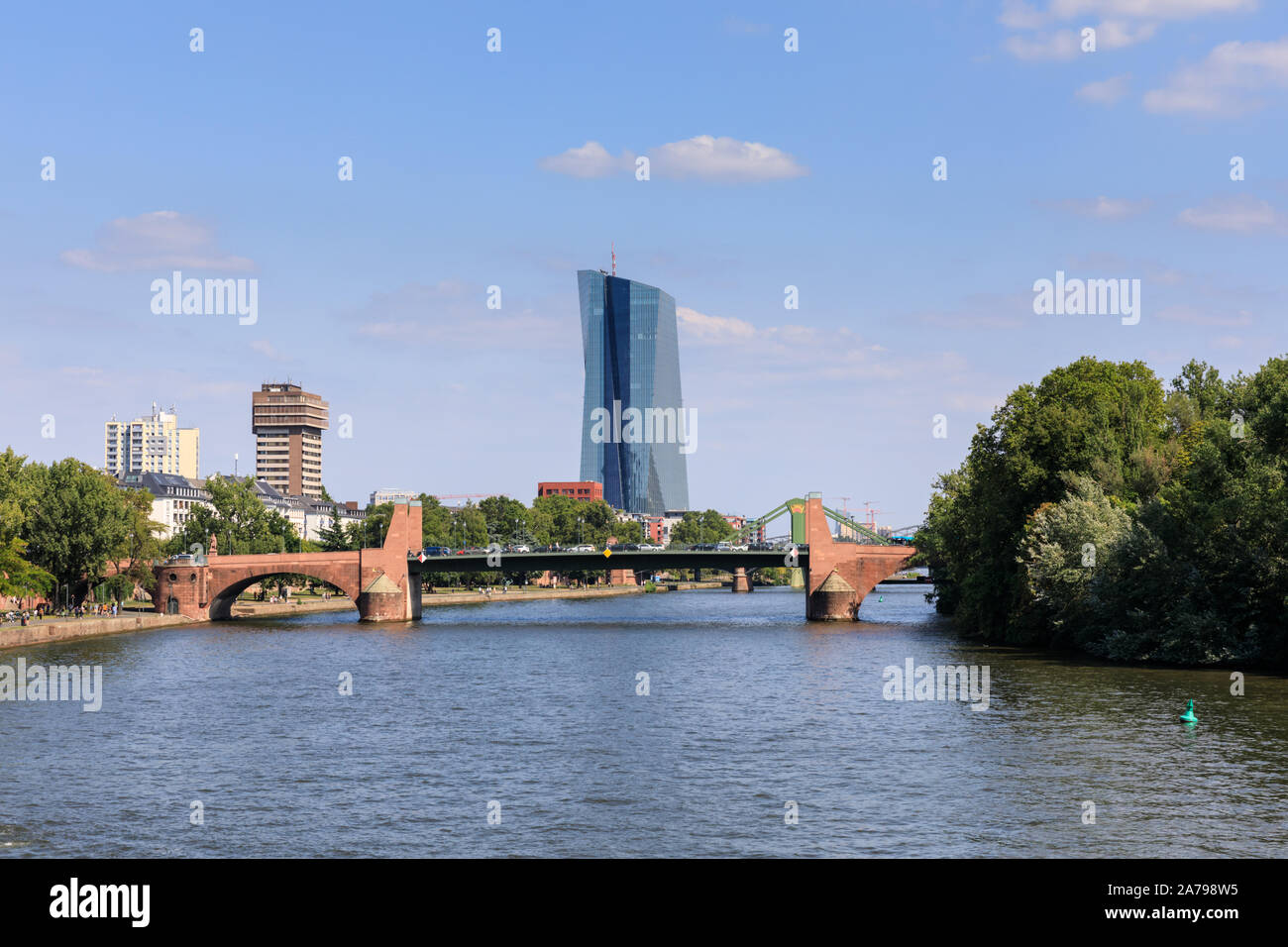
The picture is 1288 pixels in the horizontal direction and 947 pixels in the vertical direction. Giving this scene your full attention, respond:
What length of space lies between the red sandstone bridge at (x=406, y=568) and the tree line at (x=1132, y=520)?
22.1m

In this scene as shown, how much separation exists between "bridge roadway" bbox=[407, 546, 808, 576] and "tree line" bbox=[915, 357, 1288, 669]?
26.5 m

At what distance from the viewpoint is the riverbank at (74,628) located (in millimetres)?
78875

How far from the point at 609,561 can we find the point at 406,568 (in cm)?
2122

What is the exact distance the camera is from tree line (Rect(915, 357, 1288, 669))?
55125mm

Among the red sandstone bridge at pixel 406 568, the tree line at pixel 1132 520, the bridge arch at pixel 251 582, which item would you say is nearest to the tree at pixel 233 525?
the bridge arch at pixel 251 582

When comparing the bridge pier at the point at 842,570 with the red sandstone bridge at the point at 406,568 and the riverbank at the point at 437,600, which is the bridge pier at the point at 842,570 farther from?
the riverbank at the point at 437,600

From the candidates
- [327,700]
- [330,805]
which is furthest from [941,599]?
[330,805]

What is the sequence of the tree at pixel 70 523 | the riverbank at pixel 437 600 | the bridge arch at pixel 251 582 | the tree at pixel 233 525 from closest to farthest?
the tree at pixel 70 523
the bridge arch at pixel 251 582
the riverbank at pixel 437 600
the tree at pixel 233 525

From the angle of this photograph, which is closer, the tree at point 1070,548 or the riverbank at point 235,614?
the tree at point 1070,548

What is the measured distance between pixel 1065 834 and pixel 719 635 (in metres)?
67.7

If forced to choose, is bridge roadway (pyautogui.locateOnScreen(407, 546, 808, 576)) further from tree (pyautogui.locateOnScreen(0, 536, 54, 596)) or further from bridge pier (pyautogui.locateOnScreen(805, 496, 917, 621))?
tree (pyautogui.locateOnScreen(0, 536, 54, 596))

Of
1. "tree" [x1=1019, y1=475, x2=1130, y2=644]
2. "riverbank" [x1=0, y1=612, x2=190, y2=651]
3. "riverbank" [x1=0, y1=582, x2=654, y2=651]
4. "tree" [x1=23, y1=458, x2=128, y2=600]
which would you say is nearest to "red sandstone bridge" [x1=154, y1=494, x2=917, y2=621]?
"riverbank" [x1=0, y1=582, x2=654, y2=651]

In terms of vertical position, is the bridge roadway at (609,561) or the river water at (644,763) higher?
the bridge roadway at (609,561)
